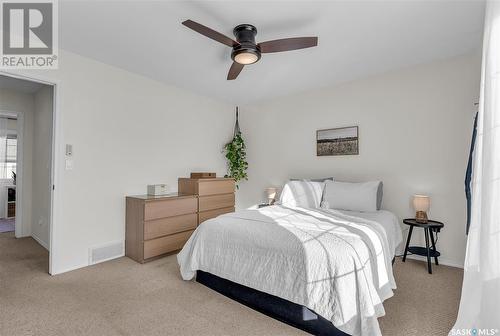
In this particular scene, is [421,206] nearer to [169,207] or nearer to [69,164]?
[169,207]

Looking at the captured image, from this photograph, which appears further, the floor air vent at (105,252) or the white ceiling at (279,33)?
the floor air vent at (105,252)

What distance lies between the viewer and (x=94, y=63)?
3.04 meters

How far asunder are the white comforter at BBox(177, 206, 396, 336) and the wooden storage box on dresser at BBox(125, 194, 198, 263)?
0.81 metres

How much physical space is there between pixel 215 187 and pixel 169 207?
0.95 m

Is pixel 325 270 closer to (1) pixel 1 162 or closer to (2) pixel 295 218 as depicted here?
(2) pixel 295 218

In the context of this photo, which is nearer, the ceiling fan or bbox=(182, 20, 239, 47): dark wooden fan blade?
bbox=(182, 20, 239, 47): dark wooden fan blade

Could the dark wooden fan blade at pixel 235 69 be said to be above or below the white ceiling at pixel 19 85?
below

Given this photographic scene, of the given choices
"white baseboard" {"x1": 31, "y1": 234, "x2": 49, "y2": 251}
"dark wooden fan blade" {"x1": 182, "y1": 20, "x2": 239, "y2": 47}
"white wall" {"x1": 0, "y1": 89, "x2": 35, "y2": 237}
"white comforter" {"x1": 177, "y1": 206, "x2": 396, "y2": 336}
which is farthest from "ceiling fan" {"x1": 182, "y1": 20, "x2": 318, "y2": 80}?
"white wall" {"x1": 0, "y1": 89, "x2": 35, "y2": 237}

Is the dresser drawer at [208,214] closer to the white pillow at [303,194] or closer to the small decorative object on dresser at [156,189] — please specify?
the small decorative object on dresser at [156,189]

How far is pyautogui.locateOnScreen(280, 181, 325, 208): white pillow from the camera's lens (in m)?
3.42

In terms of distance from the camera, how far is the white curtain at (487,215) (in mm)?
1365

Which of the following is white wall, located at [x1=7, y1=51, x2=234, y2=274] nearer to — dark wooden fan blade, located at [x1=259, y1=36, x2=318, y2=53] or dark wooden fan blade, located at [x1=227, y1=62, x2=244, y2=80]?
dark wooden fan blade, located at [x1=227, y1=62, x2=244, y2=80]

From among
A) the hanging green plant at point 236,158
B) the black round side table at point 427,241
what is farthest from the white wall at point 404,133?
the hanging green plant at point 236,158

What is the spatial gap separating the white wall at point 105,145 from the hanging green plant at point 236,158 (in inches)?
37.6
